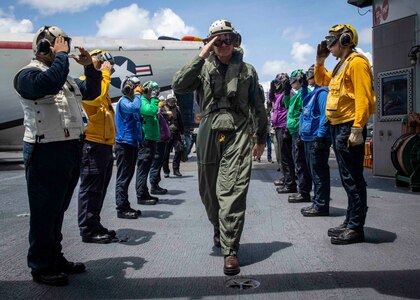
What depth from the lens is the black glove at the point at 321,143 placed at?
212 inches

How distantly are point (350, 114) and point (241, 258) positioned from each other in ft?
5.76

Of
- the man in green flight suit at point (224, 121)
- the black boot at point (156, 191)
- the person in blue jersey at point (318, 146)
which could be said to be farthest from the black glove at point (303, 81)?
the black boot at point (156, 191)

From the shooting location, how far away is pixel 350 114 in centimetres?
424

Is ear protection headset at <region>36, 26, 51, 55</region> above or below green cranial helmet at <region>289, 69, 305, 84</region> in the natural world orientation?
below

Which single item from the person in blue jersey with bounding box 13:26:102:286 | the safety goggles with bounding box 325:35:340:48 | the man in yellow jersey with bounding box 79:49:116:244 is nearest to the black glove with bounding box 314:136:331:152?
the safety goggles with bounding box 325:35:340:48

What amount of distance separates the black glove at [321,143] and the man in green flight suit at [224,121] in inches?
67.4

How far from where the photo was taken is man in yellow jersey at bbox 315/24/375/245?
4.05 metres

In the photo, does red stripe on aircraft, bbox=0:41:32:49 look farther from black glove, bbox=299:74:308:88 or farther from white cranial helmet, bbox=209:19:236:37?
white cranial helmet, bbox=209:19:236:37

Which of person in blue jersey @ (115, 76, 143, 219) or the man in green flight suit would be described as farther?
person in blue jersey @ (115, 76, 143, 219)

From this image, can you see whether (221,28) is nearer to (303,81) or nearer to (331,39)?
(331,39)

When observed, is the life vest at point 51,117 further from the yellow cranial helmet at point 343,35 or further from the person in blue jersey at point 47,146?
the yellow cranial helmet at point 343,35

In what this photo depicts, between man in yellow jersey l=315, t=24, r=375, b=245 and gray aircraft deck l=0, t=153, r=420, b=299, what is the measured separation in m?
0.25

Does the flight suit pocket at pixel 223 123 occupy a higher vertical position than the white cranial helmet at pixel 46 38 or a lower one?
lower

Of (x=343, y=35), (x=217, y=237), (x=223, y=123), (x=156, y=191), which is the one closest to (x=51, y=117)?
(x=223, y=123)
